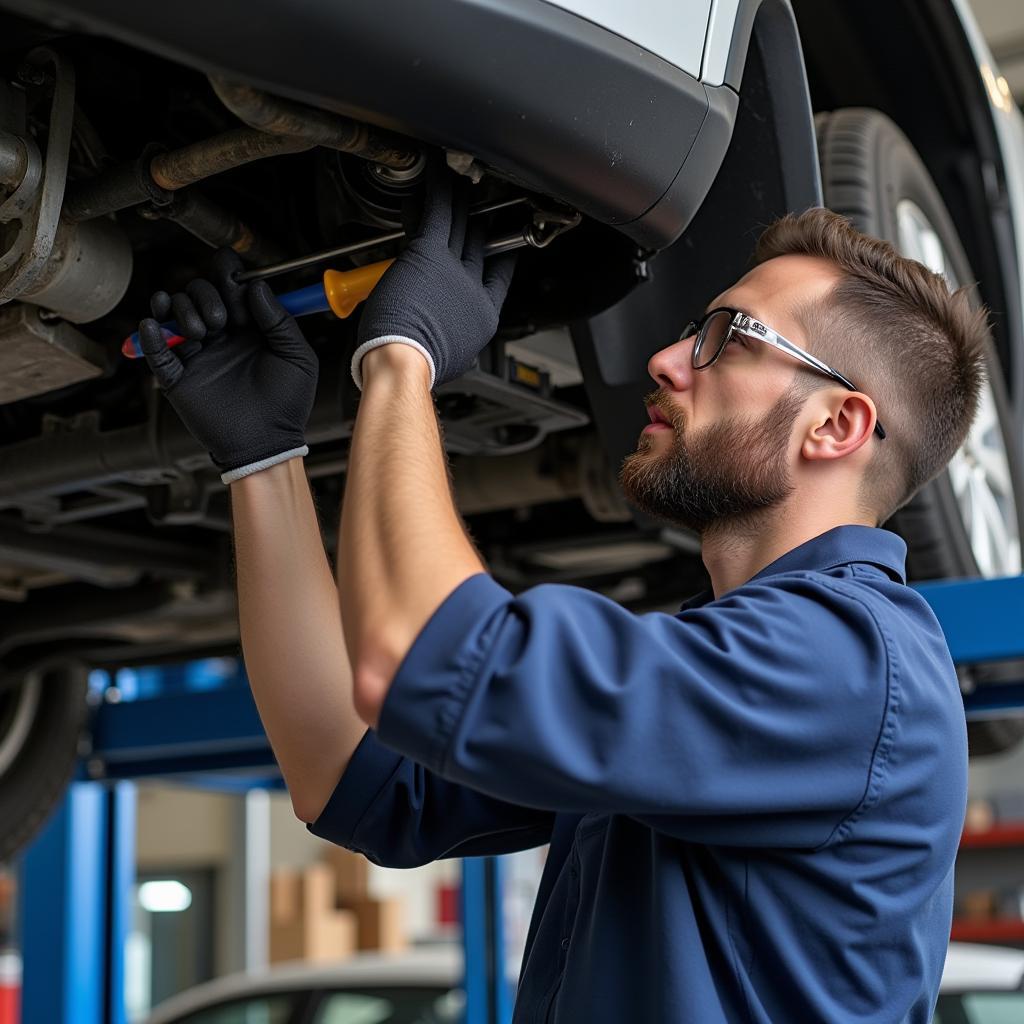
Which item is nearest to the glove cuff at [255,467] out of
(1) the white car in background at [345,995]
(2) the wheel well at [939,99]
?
(2) the wheel well at [939,99]

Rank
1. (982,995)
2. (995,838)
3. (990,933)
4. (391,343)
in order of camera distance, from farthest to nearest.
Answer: (995,838) < (990,933) < (982,995) < (391,343)

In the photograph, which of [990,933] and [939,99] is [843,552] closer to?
[939,99]

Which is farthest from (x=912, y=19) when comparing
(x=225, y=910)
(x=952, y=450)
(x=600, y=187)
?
(x=225, y=910)

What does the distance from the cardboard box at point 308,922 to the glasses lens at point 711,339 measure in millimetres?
5851

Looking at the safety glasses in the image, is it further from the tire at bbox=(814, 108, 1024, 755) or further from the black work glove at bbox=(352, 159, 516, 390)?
the tire at bbox=(814, 108, 1024, 755)

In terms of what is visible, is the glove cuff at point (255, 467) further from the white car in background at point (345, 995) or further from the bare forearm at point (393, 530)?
the white car in background at point (345, 995)

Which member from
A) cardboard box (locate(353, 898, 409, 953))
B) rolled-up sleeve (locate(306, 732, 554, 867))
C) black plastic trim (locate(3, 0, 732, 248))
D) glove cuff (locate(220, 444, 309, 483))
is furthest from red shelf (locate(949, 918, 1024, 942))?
black plastic trim (locate(3, 0, 732, 248))

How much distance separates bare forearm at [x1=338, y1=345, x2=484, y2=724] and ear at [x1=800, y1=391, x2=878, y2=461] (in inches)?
12.6

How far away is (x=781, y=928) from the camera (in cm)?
85

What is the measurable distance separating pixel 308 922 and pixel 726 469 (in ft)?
19.4

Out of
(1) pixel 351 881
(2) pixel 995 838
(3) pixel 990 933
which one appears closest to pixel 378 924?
(1) pixel 351 881

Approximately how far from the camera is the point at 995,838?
252 inches

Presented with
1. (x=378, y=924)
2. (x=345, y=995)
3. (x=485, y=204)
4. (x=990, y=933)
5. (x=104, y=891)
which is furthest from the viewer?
(x=378, y=924)

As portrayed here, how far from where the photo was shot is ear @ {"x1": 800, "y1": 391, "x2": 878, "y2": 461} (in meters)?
1.02
